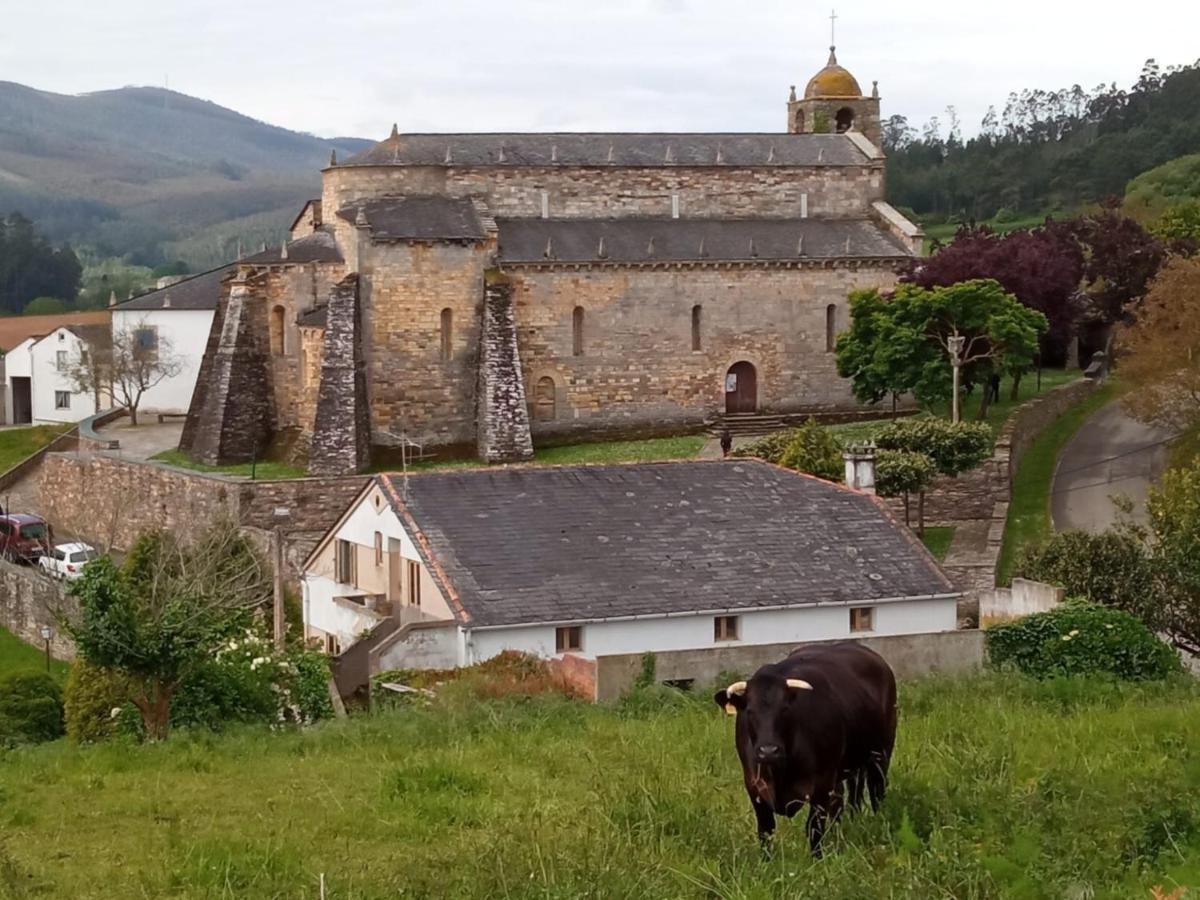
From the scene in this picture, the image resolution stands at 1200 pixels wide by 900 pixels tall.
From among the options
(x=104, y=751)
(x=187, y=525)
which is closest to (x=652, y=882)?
(x=104, y=751)

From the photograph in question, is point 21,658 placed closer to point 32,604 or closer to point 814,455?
point 32,604

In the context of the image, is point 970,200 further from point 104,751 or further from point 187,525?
point 104,751

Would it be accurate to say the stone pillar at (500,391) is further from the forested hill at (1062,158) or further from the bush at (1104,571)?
the forested hill at (1062,158)

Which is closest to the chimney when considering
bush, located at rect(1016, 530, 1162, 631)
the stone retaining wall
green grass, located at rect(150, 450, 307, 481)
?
bush, located at rect(1016, 530, 1162, 631)

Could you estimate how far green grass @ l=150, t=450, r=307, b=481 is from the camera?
143 feet

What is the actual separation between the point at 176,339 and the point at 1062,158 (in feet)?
201

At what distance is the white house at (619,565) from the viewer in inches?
955

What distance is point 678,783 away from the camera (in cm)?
1220

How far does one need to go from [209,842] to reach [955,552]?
79.2 ft

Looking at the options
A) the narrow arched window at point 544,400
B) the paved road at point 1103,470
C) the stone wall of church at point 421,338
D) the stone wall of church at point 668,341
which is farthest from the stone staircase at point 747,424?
the paved road at point 1103,470

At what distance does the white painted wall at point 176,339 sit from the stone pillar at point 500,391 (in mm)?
19023

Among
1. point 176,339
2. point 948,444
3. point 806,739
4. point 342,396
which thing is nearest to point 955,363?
point 948,444

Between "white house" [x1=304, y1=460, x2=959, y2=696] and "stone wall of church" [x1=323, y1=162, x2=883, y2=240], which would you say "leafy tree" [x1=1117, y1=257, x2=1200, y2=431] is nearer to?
"white house" [x1=304, y1=460, x2=959, y2=696]

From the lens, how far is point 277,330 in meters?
47.8
